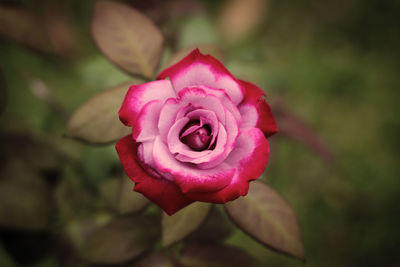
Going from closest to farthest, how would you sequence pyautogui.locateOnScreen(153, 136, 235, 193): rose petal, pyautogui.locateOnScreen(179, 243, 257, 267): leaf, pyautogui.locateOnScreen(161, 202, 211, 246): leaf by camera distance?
pyautogui.locateOnScreen(153, 136, 235, 193): rose petal
pyautogui.locateOnScreen(161, 202, 211, 246): leaf
pyautogui.locateOnScreen(179, 243, 257, 267): leaf

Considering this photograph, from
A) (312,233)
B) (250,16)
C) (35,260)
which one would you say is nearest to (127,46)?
(35,260)

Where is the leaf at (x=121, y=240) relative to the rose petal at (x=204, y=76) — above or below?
below

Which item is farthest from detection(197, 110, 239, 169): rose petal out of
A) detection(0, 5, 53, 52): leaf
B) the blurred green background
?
detection(0, 5, 53, 52): leaf

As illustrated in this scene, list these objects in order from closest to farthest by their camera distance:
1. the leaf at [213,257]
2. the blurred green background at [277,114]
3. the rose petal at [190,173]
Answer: the rose petal at [190,173] < the leaf at [213,257] < the blurred green background at [277,114]

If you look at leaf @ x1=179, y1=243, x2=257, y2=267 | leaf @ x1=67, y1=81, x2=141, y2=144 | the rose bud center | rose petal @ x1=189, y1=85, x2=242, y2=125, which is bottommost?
leaf @ x1=179, y1=243, x2=257, y2=267

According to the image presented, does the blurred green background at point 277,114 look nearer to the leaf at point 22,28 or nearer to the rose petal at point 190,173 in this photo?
the leaf at point 22,28

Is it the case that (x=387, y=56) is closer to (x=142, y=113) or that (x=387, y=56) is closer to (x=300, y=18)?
(x=300, y=18)

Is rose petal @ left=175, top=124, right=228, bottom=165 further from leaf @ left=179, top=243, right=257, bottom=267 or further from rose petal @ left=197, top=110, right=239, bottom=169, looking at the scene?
leaf @ left=179, top=243, right=257, bottom=267

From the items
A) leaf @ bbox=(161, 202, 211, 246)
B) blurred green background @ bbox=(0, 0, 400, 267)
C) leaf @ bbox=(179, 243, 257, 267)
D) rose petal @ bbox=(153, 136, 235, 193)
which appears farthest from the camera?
blurred green background @ bbox=(0, 0, 400, 267)

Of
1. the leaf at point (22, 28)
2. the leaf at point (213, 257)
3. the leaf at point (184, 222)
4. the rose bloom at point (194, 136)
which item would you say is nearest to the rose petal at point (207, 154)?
the rose bloom at point (194, 136)
